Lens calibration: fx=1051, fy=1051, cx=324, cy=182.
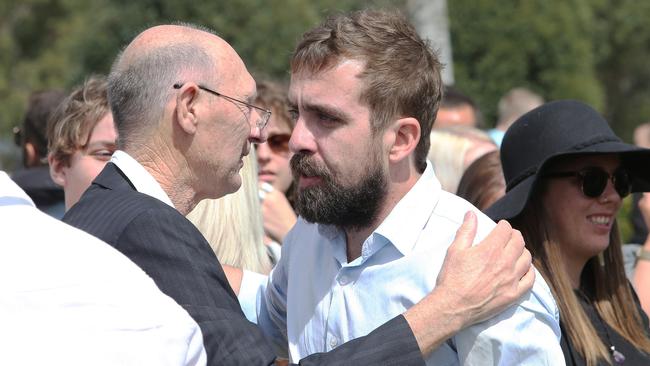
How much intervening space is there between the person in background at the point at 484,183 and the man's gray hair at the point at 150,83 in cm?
186

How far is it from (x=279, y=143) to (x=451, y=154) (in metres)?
0.93

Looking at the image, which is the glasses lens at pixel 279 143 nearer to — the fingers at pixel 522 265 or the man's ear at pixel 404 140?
the man's ear at pixel 404 140

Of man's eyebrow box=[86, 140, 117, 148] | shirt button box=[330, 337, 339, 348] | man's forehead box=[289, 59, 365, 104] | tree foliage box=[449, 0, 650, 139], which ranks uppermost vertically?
man's forehead box=[289, 59, 365, 104]

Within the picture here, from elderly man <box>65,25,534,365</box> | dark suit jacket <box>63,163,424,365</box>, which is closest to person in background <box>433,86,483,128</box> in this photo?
elderly man <box>65,25,534,365</box>

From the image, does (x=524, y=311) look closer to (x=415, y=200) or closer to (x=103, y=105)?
(x=415, y=200)

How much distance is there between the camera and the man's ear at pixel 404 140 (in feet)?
9.34

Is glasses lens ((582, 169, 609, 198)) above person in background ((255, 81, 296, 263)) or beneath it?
above

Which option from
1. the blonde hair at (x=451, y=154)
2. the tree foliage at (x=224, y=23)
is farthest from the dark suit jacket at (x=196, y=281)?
the tree foliage at (x=224, y=23)

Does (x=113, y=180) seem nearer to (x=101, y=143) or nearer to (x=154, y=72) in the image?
(x=154, y=72)

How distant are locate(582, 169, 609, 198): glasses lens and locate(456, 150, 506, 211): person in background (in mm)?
775

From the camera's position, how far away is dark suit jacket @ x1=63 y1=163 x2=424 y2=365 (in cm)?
250

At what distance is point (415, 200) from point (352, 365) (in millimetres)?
513

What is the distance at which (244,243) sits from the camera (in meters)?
4.03

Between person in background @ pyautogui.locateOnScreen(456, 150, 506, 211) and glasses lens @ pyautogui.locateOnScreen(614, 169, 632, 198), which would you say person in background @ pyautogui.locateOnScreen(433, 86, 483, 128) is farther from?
glasses lens @ pyautogui.locateOnScreen(614, 169, 632, 198)
